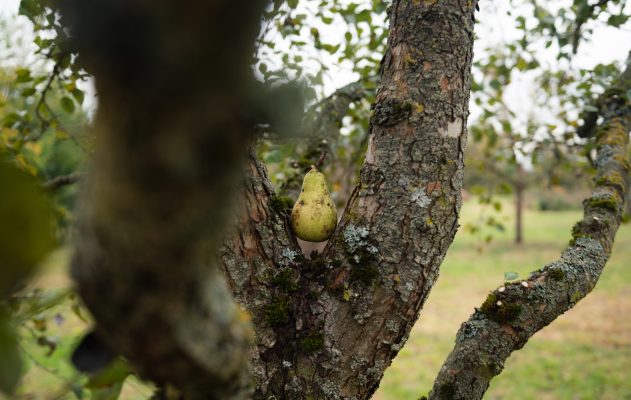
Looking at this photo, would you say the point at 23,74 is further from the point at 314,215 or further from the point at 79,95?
the point at 314,215

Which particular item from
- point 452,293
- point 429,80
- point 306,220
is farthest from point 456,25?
point 452,293

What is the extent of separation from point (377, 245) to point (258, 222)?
374mm

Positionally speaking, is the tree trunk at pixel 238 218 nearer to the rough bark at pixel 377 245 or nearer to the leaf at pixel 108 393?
the rough bark at pixel 377 245

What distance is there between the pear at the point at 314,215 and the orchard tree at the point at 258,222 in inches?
2.0

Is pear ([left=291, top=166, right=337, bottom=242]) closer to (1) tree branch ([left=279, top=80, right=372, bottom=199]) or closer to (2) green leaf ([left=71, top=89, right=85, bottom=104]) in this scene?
(1) tree branch ([left=279, top=80, right=372, bottom=199])

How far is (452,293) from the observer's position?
10.1 meters

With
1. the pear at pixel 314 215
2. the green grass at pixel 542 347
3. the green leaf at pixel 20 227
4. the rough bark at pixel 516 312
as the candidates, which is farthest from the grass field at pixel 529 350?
the green leaf at pixel 20 227

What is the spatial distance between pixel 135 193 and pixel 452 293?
1036cm

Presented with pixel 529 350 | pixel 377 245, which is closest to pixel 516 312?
pixel 377 245

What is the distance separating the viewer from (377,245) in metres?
1.41


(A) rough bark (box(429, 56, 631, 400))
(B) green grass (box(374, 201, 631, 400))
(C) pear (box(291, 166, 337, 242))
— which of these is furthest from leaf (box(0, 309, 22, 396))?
(B) green grass (box(374, 201, 631, 400))

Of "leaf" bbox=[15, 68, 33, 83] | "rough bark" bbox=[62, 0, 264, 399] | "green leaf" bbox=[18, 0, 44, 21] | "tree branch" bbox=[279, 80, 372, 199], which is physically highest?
"tree branch" bbox=[279, 80, 372, 199]

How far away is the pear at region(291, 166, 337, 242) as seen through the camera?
1609 mm

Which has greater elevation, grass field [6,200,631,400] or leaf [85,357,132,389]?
grass field [6,200,631,400]
